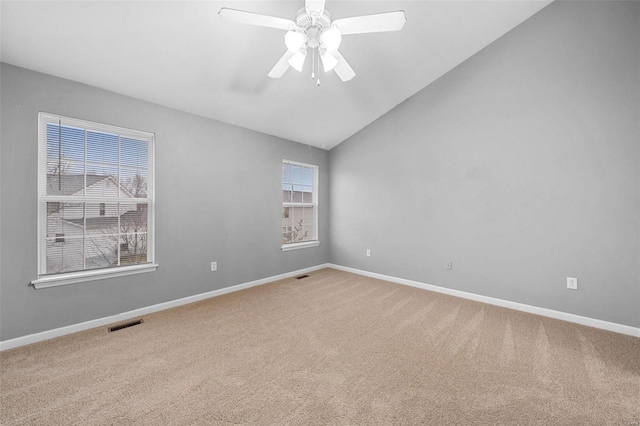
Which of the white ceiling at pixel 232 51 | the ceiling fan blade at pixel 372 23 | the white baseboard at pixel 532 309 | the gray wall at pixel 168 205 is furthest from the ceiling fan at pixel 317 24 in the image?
the white baseboard at pixel 532 309

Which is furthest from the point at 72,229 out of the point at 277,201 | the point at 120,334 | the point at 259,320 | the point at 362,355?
the point at 362,355

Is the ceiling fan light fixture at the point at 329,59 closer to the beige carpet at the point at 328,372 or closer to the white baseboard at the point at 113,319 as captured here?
the beige carpet at the point at 328,372

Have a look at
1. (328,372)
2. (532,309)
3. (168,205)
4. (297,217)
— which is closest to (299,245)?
(297,217)

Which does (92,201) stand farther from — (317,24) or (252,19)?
(317,24)

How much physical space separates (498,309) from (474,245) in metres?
0.81

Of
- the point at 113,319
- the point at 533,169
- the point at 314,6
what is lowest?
the point at 113,319

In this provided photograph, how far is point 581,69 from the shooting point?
2.66 metres

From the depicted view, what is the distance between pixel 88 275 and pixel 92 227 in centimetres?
49

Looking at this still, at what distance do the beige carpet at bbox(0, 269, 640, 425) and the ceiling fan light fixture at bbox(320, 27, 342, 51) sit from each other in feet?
7.74

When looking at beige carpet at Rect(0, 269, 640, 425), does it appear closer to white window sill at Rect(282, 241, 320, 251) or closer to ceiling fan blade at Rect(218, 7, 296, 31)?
white window sill at Rect(282, 241, 320, 251)

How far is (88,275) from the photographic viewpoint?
2.49 meters

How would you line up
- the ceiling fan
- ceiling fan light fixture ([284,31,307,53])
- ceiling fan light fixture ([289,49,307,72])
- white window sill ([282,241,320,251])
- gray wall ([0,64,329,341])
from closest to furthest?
the ceiling fan → ceiling fan light fixture ([284,31,307,53]) → ceiling fan light fixture ([289,49,307,72]) → gray wall ([0,64,329,341]) → white window sill ([282,241,320,251])

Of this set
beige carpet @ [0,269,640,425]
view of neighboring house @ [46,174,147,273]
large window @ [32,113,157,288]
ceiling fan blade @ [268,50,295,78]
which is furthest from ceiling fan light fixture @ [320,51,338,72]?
view of neighboring house @ [46,174,147,273]

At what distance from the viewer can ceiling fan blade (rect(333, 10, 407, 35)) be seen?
1625mm
